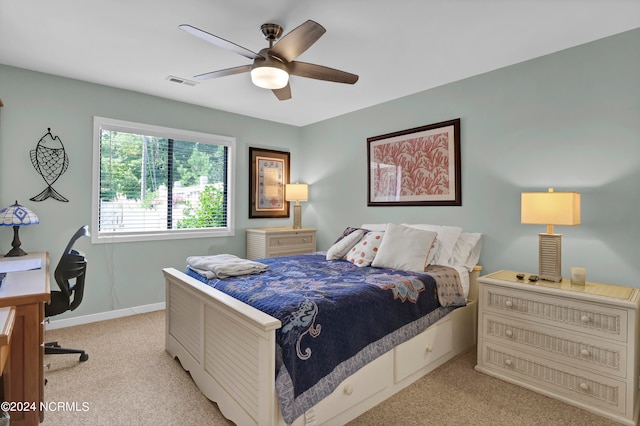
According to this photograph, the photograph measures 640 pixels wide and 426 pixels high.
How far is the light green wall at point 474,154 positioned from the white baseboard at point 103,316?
0.07 meters

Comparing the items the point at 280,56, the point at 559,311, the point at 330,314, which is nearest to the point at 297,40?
the point at 280,56

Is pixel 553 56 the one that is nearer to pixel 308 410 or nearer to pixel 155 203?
pixel 308 410

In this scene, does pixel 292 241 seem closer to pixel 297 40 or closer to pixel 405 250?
pixel 405 250

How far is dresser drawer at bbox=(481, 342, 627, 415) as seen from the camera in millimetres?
1942

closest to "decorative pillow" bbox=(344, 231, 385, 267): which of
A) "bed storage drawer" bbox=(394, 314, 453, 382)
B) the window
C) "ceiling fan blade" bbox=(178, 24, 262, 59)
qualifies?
"bed storage drawer" bbox=(394, 314, 453, 382)

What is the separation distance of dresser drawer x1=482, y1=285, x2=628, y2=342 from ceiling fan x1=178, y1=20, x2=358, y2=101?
1.93m

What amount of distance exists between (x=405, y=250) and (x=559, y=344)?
3.91ft

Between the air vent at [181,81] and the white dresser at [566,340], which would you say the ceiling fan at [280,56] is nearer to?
the air vent at [181,81]

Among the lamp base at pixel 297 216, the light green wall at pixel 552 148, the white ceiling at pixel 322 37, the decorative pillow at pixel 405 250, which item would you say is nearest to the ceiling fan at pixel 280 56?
the white ceiling at pixel 322 37

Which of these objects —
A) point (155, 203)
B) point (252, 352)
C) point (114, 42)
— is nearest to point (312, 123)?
point (155, 203)

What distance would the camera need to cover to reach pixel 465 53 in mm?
2686

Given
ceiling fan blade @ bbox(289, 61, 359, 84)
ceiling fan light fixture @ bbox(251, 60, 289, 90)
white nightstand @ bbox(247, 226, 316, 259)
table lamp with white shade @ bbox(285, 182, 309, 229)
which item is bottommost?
white nightstand @ bbox(247, 226, 316, 259)

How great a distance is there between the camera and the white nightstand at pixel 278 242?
13.9ft

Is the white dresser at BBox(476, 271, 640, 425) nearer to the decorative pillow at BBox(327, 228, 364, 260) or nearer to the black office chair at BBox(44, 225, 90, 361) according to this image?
the decorative pillow at BBox(327, 228, 364, 260)
